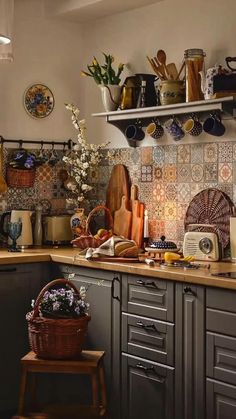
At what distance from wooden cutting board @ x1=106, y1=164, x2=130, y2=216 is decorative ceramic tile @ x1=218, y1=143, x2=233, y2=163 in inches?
32.5

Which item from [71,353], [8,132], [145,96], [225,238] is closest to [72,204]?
[8,132]

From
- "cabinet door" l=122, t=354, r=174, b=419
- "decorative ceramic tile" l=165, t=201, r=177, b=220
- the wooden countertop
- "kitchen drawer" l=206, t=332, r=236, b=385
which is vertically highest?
"decorative ceramic tile" l=165, t=201, r=177, b=220

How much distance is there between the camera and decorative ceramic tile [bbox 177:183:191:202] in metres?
4.53

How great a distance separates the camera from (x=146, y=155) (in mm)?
4836

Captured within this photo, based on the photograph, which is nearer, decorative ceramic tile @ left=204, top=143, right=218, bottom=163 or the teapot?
the teapot

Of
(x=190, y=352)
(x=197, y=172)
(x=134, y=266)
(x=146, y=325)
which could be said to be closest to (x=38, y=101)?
(x=197, y=172)

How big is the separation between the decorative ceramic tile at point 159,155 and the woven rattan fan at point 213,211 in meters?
0.38

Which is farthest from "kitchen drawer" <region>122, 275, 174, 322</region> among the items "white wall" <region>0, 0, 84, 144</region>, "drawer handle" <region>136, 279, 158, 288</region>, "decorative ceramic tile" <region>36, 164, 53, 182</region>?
"white wall" <region>0, 0, 84, 144</region>

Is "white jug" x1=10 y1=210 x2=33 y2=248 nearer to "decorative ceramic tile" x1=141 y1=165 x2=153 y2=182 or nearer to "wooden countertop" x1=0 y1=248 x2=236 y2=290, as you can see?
"wooden countertop" x1=0 y1=248 x2=236 y2=290

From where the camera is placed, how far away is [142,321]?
3.95 m

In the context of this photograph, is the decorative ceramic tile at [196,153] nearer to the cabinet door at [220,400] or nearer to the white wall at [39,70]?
the white wall at [39,70]

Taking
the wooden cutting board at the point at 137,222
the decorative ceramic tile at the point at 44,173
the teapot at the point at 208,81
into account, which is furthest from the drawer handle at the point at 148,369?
the decorative ceramic tile at the point at 44,173

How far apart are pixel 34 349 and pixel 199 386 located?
2.68ft

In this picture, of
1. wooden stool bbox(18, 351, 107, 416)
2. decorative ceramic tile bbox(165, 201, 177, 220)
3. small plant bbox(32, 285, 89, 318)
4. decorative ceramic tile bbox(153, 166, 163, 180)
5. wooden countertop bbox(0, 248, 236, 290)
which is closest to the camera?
wooden countertop bbox(0, 248, 236, 290)
